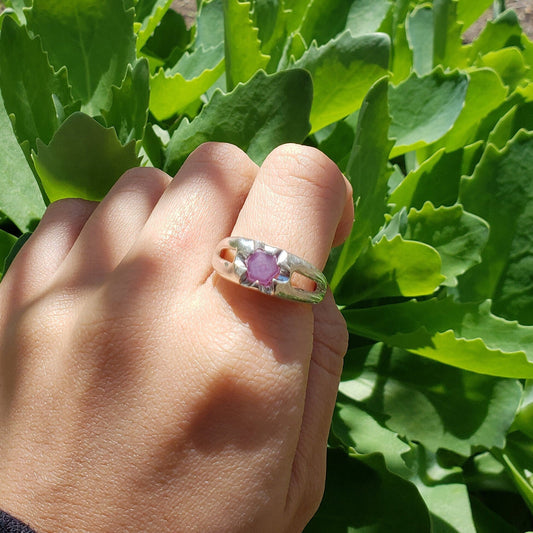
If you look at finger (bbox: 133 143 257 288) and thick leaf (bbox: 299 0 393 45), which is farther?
thick leaf (bbox: 299 0 393 45)

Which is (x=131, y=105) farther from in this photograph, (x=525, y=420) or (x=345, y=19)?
(x=525, y=420)

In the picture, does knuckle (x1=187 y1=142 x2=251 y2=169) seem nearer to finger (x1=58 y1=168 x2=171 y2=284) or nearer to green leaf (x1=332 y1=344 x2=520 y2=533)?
finger (x1=58 y1=168 x2=171 y2=284)

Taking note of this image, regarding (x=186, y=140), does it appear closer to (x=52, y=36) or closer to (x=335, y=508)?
(x=52, y=36)

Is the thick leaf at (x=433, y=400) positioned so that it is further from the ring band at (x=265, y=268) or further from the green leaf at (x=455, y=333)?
the ring band at (x=265, y=268)

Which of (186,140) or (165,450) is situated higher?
(186,140)

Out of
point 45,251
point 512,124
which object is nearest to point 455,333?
point 512,124

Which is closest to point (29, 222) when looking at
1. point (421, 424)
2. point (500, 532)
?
point (421, 424)

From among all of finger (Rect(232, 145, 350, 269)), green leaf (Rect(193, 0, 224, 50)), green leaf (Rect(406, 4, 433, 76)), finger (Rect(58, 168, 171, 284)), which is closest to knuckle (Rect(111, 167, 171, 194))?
finger (Rect(58, 168, 171, 284))
